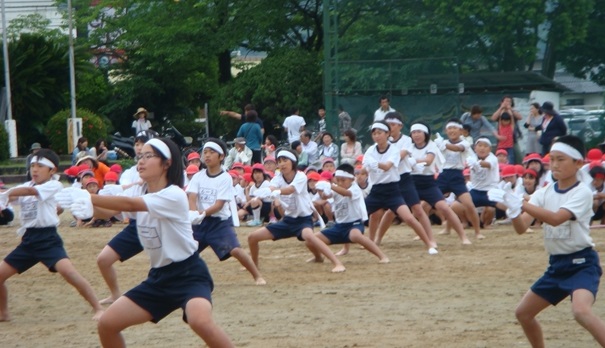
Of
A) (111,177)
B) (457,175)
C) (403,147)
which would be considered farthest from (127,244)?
(111,177)

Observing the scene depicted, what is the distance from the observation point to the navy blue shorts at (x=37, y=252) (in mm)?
9805

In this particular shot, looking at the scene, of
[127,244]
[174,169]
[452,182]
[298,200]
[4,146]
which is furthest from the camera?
[4,146]

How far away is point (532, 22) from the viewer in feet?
73.8

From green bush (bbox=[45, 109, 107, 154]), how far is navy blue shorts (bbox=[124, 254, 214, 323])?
26.8 meters

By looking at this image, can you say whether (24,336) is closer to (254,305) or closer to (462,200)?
(254,305)

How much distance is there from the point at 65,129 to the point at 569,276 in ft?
92.0

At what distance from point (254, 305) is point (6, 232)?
9.39 m

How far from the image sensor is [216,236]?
1124 centimetres

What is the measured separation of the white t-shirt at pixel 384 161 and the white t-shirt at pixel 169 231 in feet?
23.9

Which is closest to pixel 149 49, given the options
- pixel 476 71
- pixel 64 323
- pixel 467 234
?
pixel 476 71

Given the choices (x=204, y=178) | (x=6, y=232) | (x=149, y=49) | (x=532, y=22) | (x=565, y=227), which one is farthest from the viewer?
(x=149, y=49)

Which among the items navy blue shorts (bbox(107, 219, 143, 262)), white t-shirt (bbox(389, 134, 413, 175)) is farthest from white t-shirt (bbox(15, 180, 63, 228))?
white t-shirt (bbox(389, 134, 413, 175))

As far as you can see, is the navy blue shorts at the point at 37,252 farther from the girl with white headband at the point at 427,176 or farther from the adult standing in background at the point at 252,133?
the adult standing in background at the point at 252,133

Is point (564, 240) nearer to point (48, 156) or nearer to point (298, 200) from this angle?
point (48, 156)
